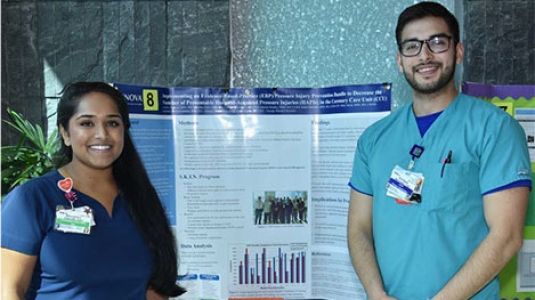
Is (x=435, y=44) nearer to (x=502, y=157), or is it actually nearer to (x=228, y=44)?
(x=502, y=157)

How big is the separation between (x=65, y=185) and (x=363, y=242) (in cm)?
87

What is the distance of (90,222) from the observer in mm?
1448

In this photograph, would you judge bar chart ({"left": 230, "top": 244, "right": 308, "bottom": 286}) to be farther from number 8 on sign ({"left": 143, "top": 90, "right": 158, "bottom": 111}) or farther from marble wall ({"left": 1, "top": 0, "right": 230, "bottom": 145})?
marble wall ({"left": 1, "top": 0, "right": 230, "bottom": 145})

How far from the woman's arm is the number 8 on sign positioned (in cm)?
79

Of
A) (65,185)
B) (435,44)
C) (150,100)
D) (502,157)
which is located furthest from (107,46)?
(502,157)

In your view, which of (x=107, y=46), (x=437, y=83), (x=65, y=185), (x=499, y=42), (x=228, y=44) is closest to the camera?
(x=65, y=185)

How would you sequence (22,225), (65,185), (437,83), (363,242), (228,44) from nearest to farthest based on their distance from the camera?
(22,225), (65,185), (437,83), (363,242), (228,44)

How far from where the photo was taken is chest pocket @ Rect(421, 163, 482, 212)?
60.5 inches

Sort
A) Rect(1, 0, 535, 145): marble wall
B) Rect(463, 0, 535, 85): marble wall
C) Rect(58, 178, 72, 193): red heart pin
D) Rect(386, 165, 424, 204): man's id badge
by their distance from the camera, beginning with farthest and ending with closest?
Rect(463, 0, 535, 85): marble wall, Rect(1, 0, 535, 145): marble wall, Rect(386, 165, 424, 204): man's id badge, Rect(58, 178, 72, 193): red heart pin

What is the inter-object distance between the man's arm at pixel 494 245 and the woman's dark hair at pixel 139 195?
761 millimetres

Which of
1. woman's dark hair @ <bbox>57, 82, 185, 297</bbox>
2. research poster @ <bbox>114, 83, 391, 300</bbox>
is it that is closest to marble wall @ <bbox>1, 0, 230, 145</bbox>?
research poster @ <bbox>114, 83, 391, 300</bbox>

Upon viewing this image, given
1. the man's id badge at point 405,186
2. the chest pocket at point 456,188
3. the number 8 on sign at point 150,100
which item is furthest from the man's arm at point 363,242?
the number 8 on sign at point 150,100

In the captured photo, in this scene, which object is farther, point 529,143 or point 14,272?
point 529,143

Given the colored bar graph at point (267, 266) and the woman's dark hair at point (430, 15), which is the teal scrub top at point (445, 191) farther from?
the colored bar graph at point (267, 266)
